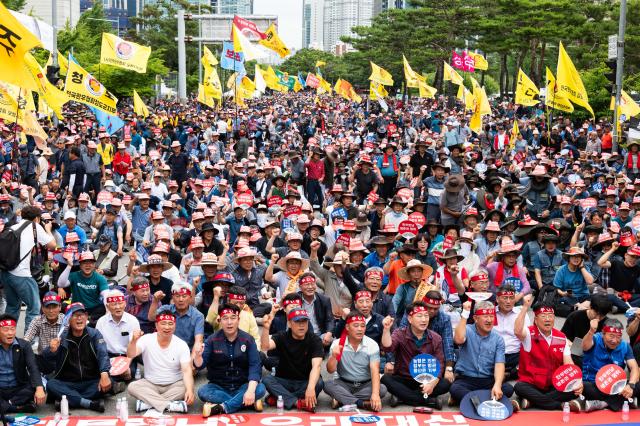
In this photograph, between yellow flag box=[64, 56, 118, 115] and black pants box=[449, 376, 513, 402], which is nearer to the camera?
black pants box=[449, 376, 513, 402]

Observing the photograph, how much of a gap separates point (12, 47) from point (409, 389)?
22.0 ft

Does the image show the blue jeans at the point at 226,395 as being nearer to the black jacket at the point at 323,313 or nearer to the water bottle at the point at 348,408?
the water bottle at the point at 348,408

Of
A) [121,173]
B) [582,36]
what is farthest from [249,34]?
[582,36]

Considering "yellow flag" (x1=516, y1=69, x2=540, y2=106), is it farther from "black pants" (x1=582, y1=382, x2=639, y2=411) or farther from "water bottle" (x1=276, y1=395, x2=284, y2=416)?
"water bottle" (x1=276, y1=395, x2=284, y2=416)

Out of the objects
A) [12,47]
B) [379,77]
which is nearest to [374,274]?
[12,47]

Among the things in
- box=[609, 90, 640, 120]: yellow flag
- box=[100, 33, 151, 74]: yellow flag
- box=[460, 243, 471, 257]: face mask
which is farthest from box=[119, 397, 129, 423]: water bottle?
box=[609, 90, 640, 120]: yellow flag

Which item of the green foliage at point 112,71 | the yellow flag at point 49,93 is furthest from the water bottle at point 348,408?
the green foliage at point 112,71

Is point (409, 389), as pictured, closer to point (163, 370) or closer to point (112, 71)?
point (163, 370)

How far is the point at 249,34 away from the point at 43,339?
25399mm

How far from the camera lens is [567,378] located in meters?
8.51

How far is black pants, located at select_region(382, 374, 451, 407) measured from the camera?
28.9 feet

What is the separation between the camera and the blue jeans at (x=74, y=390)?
8664 millimetres

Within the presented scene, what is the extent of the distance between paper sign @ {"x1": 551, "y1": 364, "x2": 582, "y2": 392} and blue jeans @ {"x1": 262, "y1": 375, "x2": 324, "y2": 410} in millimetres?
2259

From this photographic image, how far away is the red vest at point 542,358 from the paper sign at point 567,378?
16cm
